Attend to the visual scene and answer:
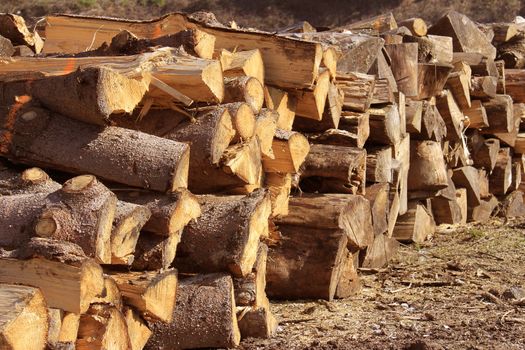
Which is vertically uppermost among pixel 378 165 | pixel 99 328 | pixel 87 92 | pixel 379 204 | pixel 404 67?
pixel 404 67

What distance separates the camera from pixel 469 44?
915cm

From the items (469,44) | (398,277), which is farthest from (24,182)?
(469,44)

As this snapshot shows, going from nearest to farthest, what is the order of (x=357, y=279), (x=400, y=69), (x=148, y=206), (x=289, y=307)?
(x=148, y=206) < (x=289, y=307) < (x=357, y=279) < (x=400, y=69)

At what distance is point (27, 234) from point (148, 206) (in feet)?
2.12

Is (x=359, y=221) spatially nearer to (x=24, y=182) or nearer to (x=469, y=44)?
(x=24, y=182)

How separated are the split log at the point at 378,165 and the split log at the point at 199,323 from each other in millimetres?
2348

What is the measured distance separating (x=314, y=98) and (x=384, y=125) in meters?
0.97

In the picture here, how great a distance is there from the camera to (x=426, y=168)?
24.6ft

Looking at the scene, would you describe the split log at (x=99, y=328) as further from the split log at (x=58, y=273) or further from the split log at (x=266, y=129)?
the split log at (x=266, y=129)

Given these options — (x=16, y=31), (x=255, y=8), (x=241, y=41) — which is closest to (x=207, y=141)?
(x=241, y=41)

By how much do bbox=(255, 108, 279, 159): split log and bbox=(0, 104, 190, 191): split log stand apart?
0.72 m

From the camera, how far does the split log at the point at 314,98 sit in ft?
18.8

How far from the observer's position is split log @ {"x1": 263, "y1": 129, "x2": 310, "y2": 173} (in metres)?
5.32

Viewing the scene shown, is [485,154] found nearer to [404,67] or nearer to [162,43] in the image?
[404,67]
